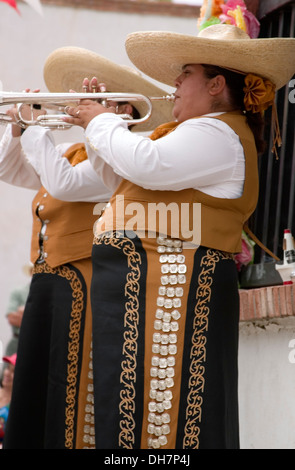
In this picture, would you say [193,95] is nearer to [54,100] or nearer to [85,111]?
[85,111]

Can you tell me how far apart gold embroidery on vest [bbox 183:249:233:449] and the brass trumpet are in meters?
0.71

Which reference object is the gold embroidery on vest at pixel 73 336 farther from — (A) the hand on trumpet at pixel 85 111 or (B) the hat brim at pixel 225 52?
(B) the hat brim at pixel 225 52

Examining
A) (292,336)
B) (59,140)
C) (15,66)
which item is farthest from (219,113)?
(15,66)

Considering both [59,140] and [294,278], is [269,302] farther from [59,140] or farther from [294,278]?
[59,140]

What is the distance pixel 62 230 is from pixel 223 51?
1.07 metres

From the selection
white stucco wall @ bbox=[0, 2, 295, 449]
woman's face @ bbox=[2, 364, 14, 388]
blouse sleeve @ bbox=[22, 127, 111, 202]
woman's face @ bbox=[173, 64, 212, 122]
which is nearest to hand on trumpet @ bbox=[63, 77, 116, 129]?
woman's face @ bbox=[173, 64, 212, 122]

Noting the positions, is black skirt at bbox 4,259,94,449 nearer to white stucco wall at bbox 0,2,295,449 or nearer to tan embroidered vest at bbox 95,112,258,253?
A: tan embroidered vest at bbox 95,112,258,253

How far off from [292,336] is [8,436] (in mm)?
1325

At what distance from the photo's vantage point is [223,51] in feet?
9.27

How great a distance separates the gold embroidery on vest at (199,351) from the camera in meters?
2.61

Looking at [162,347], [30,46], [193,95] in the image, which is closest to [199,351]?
[162,347]

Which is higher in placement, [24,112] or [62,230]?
[24,112]

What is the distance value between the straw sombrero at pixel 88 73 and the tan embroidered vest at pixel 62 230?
41 centimetres

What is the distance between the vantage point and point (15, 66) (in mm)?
8406
